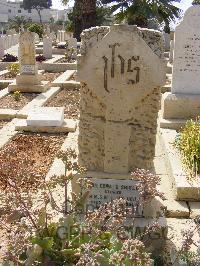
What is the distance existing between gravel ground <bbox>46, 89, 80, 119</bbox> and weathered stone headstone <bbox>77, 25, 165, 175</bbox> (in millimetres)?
4201

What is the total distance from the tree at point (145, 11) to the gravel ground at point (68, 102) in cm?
1091

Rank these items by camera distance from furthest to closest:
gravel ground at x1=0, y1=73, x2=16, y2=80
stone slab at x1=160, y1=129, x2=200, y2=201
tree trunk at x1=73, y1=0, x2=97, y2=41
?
tree trunk at x1=73, y1=0, x2=97, y2=41, gravel ground at x1=0, y1=73, x2=16, y2=80, stone slab at x1=160, y1=129, x2=200, y2=201

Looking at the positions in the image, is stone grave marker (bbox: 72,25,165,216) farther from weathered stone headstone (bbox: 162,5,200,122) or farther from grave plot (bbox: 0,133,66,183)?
weathered stone headstone (bbox: 162,5,200,122)

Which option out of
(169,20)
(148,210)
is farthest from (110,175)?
(169,20)

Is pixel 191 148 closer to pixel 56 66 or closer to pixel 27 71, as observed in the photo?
pixel 27 71

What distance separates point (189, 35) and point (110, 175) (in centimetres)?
419

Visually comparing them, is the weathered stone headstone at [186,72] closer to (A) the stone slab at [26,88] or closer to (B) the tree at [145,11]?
(A) the stone slab at [26,88]

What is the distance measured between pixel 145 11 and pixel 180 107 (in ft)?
54.2

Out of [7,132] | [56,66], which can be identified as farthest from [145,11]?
[7,132]

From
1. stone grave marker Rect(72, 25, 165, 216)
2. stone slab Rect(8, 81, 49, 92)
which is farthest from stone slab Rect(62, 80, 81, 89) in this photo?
stone grave marker Rect(72, 25, 165, 216)

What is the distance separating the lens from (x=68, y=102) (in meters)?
9.10

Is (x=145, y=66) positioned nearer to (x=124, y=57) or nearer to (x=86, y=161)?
(x=124, y=57)

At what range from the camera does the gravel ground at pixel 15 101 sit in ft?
28.4

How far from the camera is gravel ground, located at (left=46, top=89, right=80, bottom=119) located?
8.01 meters
